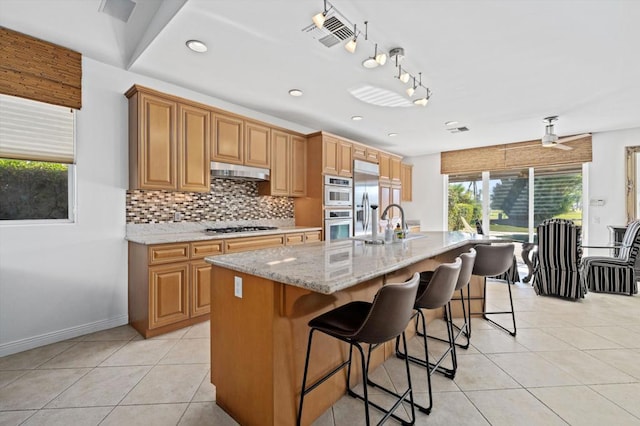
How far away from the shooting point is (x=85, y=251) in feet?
8.91

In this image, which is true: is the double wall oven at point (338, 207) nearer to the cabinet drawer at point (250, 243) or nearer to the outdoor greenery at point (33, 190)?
the cabinet drawer at point (250, 243)

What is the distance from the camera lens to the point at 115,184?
290cm

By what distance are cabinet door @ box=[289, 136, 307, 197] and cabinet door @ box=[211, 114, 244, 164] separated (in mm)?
896

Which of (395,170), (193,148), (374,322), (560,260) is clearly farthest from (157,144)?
(560,260)

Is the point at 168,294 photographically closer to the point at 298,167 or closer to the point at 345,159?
the point at 298,167

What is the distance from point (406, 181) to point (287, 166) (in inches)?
148

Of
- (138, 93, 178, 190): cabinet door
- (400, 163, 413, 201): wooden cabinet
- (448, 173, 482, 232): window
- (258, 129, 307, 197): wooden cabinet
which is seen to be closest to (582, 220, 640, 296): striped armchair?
(448, 173, 482, 232): window

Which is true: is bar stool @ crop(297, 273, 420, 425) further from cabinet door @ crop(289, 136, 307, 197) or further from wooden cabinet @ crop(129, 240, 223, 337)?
cabinet door @ crop(289, 136, 307, 197)

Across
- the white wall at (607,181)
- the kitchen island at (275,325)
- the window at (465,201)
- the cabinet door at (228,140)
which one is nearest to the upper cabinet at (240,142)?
the cabinet door at (228,140)

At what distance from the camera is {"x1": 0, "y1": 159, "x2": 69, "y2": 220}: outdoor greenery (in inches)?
94.8

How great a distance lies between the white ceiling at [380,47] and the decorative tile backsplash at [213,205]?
3.86 feet

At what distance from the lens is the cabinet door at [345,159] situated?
15.4 feet

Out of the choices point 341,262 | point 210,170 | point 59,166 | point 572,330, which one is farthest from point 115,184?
point 572,330

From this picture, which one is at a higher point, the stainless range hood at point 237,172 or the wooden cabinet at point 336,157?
the wooden cabinet at point 336,157
